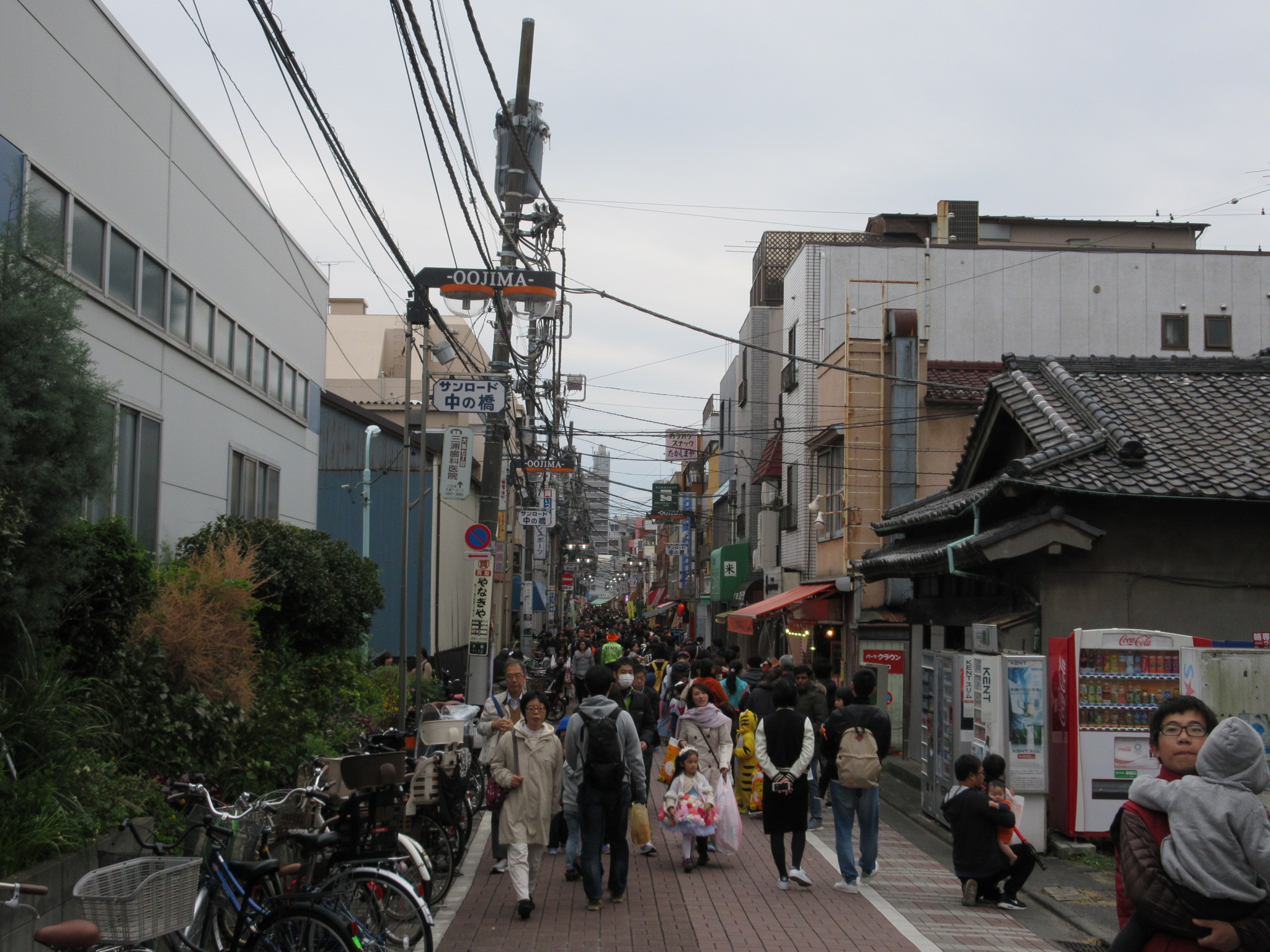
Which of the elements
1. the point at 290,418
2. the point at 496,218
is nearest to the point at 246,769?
the point at 496,218

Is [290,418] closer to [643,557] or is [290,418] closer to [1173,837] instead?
[1173,837]

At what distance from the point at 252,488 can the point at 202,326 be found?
347cm

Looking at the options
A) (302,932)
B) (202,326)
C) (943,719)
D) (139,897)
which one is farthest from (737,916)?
(202,326)

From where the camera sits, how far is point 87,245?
1183 centimetres

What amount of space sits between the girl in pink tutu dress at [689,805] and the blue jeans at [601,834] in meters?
1.20

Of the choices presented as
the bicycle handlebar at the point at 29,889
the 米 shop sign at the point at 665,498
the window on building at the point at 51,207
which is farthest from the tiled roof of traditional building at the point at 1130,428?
the 米 shop sign at the point at 665,498

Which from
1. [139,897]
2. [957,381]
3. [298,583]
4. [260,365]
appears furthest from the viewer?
[957,381]

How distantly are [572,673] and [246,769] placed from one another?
13236mm

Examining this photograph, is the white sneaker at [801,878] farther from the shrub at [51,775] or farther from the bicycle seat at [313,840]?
the shrub at [51,775]

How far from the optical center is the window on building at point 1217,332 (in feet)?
101

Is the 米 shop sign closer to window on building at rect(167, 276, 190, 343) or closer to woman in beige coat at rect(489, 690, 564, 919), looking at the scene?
window on building at rect(167, 276, 190, 343)

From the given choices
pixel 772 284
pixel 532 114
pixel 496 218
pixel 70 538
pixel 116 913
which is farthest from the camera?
pixel 772 284

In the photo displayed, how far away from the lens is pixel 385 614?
28.2m

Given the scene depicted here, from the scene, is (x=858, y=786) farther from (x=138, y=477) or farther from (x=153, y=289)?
(x=153, y=289)
